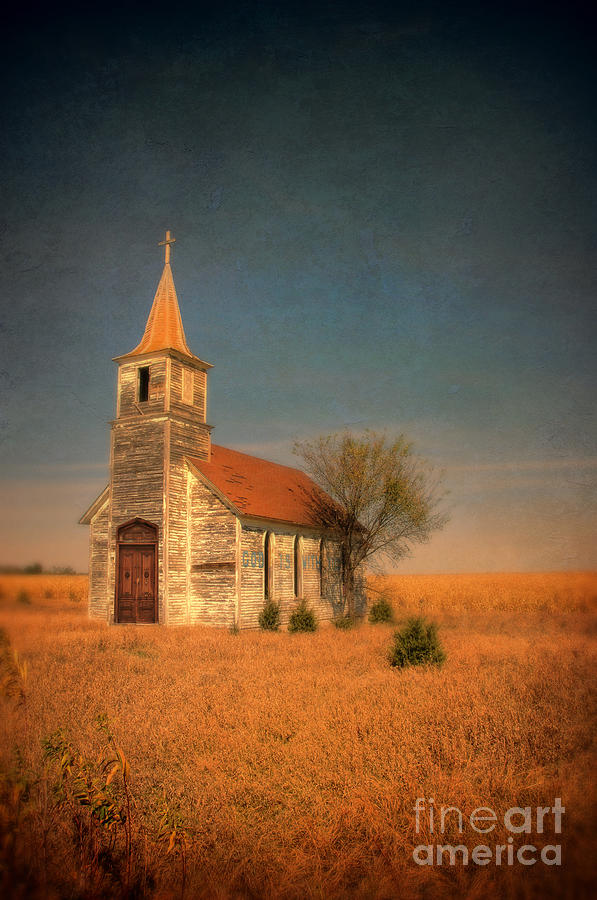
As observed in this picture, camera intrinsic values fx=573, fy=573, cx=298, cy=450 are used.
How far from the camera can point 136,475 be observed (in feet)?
82.0

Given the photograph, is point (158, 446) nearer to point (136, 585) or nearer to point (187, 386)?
point (187, 386)

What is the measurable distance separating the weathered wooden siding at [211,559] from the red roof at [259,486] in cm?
83

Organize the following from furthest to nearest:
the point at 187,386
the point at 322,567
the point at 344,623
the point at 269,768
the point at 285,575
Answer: the point at 322,567 < the point at 285,575 < the point at 187,386 < the point at 344,623 < the point at 269,768

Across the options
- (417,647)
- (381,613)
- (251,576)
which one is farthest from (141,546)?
(417,647)

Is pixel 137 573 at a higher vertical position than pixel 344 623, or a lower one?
higher

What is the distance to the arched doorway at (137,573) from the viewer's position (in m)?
23.8

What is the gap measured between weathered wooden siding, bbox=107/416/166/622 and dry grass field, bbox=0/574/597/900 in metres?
9.98

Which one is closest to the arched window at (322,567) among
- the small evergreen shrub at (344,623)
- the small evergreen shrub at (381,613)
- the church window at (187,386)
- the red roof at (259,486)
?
the red roof at (259,486)

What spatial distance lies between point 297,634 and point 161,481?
846cm

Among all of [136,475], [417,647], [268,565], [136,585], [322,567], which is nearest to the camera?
[417,647]

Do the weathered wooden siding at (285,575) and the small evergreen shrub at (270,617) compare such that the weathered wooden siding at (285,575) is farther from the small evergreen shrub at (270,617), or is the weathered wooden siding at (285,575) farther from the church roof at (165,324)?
the church roof at (165,324)

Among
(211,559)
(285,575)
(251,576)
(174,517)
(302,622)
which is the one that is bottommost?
(302,622)

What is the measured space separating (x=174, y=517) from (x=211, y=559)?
7.77 feet

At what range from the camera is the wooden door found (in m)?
23.7
